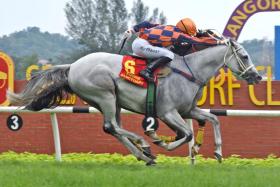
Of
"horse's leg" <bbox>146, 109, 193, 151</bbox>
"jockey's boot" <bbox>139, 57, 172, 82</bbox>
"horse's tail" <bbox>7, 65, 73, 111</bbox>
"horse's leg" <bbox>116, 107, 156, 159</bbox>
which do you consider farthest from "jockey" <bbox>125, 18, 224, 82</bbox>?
"horse's tail" <bbox>7, 65, 73, 111</bbox>

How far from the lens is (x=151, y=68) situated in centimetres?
838

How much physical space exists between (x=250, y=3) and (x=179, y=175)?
297 inches

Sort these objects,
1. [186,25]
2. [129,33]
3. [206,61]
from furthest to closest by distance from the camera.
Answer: [129,33], [186,25], [206,61]

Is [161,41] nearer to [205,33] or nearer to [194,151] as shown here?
[205,33]

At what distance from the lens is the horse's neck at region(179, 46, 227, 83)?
8625 millimetres

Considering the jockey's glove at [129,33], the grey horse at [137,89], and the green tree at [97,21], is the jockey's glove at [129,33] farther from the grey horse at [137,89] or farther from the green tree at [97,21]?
the green tree at [97,21]

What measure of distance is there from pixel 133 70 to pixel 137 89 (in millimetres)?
214

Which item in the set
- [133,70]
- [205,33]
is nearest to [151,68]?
[133,70]

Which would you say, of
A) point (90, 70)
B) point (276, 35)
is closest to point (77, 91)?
point (90, 70)

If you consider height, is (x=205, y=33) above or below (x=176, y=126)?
above

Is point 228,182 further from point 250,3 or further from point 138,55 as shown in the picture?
point 250,3

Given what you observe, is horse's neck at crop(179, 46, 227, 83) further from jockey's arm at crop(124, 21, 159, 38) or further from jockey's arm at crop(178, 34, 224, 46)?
jockey's arm at crop(124, 21, 159, 38)

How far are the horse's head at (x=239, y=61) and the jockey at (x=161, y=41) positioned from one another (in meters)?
0.17

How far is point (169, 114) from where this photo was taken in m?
8.34
